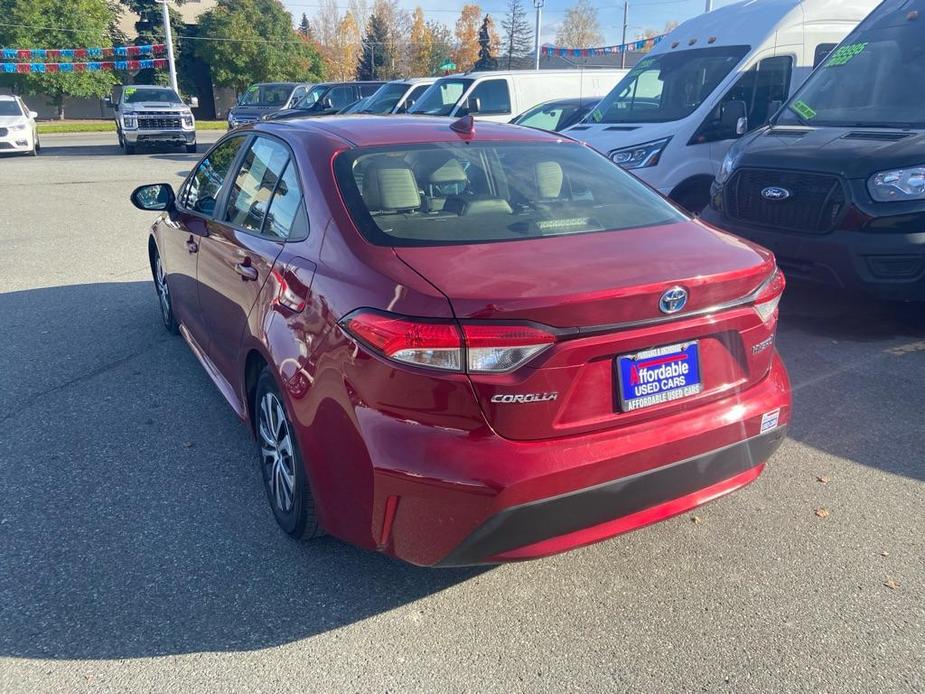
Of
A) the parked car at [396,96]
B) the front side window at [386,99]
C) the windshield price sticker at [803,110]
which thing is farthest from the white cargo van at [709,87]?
the front side window at [386,99]

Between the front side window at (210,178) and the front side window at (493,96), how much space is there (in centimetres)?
956

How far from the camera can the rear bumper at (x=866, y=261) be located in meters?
5.14

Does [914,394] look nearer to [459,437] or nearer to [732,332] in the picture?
[732,332]

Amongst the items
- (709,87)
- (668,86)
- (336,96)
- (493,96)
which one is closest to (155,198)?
(709,87)

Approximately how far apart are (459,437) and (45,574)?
1.85 m

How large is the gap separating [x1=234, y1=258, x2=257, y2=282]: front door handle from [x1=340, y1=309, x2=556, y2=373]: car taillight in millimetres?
1170

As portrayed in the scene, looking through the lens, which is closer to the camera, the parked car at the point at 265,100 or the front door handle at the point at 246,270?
the front door handle at the point at 246,270

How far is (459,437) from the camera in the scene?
92.1 inches

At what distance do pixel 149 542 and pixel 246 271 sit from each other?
48.0 inches

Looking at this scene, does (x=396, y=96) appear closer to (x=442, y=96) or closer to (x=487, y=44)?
(x=442, y=96)

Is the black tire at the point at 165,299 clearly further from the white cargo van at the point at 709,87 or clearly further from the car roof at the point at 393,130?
the white cargo van at the point at 709,87

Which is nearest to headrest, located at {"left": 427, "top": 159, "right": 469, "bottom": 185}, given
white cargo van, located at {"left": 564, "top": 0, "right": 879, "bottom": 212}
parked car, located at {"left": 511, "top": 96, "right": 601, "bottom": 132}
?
white cargo van, located at {"left": 564, "top": 0, "right": 879, "bottom": 212}

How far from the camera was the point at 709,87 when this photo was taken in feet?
26.9

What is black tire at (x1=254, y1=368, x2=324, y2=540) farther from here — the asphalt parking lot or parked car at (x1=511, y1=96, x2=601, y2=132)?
parked car at (x1=511, y1=96, x2=601, y2=132)
